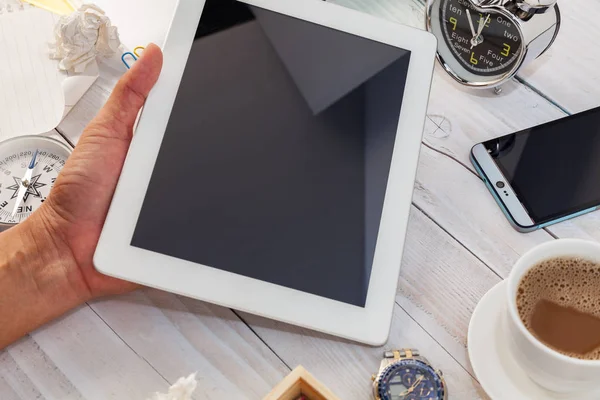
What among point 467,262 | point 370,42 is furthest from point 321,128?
point 467,262

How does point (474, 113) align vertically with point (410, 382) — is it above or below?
above

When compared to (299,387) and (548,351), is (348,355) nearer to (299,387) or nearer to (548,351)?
(299,387)

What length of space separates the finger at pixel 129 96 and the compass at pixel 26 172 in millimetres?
73

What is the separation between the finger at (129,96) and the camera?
0.74 metres

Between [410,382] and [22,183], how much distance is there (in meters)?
0.53

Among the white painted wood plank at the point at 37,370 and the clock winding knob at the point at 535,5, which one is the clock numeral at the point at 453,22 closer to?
the clock winding knob at the point at 535,5

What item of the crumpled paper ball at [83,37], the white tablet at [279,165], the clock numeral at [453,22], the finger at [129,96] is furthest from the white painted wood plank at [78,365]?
the clock numeral at [453,22]

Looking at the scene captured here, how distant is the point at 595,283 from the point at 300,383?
32 cm

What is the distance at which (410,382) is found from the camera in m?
0.72

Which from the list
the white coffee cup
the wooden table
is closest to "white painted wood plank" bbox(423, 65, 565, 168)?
the wooden table

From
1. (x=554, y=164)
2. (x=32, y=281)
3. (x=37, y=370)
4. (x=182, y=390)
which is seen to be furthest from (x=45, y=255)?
(x=554, y=164)

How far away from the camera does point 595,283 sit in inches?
25.7

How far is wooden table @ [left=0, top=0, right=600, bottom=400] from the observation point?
0.73 metres

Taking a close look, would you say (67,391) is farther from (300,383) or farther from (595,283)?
(595,283)
